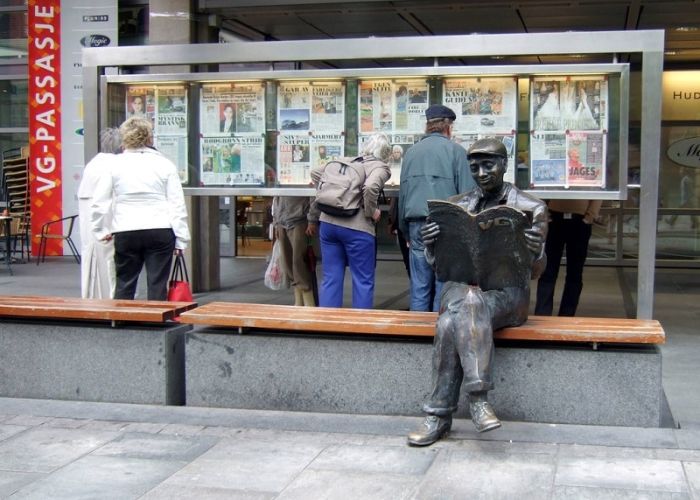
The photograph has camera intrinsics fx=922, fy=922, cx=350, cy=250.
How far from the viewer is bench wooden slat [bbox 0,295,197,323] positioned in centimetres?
579

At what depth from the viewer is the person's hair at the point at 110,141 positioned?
7.56 meters

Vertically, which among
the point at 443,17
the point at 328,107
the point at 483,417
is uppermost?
the point at 443,17

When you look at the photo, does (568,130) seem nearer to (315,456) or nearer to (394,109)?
(394,109)

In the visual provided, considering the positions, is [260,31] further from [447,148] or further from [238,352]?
[238,352]

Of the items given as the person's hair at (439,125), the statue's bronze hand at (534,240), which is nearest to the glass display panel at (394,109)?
the person's hair at (439,125)

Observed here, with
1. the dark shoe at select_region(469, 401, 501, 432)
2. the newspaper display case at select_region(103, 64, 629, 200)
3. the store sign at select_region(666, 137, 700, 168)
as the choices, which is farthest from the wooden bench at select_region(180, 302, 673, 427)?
the store sign at select_region(666, 137, 700, 168)

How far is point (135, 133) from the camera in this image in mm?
6902

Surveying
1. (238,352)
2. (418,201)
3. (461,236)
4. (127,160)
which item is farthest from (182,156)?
(461,236)

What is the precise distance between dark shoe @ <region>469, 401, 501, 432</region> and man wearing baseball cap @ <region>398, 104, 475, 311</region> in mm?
2147

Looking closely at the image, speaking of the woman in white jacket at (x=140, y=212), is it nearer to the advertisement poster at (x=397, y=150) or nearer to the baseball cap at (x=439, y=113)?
the advertisement poster at (x=397, y=150)

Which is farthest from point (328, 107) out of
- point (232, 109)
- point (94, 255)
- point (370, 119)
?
point (94, 255)

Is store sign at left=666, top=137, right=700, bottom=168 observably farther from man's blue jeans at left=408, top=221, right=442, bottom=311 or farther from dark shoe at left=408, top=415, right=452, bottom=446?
dark shoe at left=408, top=415, right=452, bottom=446

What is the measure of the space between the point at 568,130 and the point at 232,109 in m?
2.84

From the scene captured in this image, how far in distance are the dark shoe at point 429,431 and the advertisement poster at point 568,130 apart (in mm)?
2939
